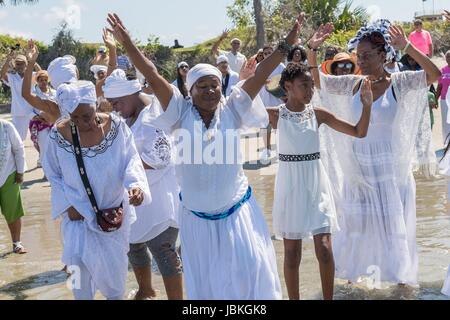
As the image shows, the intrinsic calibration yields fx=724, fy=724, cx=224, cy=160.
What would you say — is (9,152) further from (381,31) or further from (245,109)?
(381,31)

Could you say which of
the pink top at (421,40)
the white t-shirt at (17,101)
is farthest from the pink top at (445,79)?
the white t-shirt at (17,101)

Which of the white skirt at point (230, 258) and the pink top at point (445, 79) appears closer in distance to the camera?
the white skirt at point (230, 258)

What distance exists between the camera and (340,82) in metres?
6.21

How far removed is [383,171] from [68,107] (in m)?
A: 2.69

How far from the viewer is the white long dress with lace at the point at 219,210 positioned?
4.57 metres

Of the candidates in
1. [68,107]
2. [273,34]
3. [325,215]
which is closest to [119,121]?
[68,107]

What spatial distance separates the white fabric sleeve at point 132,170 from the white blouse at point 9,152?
307 centimetres

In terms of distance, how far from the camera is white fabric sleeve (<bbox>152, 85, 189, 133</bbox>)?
15.4ft

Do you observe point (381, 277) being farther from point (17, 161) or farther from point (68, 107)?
point (17, 161)

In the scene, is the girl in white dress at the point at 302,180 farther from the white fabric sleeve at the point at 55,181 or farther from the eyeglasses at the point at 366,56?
the white fabric sleeve at the point at 55,181

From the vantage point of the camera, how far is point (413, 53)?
575 centimetres

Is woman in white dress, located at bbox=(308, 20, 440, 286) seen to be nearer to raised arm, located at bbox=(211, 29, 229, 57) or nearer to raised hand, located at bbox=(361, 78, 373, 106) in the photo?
raised hand, located at bbox=(361, 78, 373, 106)

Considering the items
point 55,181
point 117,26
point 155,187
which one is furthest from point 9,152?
point 117,26

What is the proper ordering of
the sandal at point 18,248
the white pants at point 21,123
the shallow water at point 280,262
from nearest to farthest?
the shallow water at point 280,262 → the sandal at point 18,248 → the white pants at point 21,123
